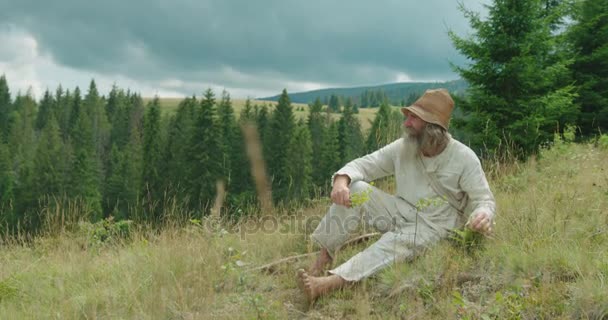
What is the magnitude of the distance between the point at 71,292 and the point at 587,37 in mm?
15335

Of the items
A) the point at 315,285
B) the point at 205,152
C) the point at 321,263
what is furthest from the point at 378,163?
the point at 205,152

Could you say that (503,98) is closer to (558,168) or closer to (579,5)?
(558,168)

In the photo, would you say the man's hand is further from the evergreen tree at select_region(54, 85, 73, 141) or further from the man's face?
the evergreen tree at select_region(54, 85, 73, 141)

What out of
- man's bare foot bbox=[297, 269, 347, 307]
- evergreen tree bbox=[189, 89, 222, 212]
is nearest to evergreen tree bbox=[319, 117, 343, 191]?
evergreen tree bbox=[189, 89, 222, 212]

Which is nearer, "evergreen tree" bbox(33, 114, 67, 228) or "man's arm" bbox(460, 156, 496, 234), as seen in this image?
"man's arm" bbox(460, 156, 496, 234)

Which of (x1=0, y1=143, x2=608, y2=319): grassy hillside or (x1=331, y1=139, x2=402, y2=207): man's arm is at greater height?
(x1=331, y1=139, x2=402, y2=207): man's arm

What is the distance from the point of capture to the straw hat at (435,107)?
3.76 meters

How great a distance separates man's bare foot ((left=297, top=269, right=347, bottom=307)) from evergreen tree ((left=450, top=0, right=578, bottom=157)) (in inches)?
282

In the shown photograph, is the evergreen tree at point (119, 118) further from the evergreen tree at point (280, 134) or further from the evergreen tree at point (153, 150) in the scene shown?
the evergreen tree at point (280, 134)

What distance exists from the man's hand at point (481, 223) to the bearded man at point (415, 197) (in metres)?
0.14

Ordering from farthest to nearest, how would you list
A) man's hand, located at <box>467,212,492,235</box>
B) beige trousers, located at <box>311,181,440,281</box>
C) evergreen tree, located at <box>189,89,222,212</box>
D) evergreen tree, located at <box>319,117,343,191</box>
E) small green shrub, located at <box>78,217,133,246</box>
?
evergreen tree, located at <box>319,117,343,191</box>
evergreen tree, located at <box>189,89,222,212</box>
small green shrub, located at <box>78,217,133,246</box>
beige trousers, located at <box>311,181,440,281</box>
man's hand, located at <box>467,212,492,235</box>

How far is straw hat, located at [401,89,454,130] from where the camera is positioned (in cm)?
376

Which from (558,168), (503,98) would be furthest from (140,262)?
(503,98)

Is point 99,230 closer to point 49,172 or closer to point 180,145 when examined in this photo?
point 180,145
